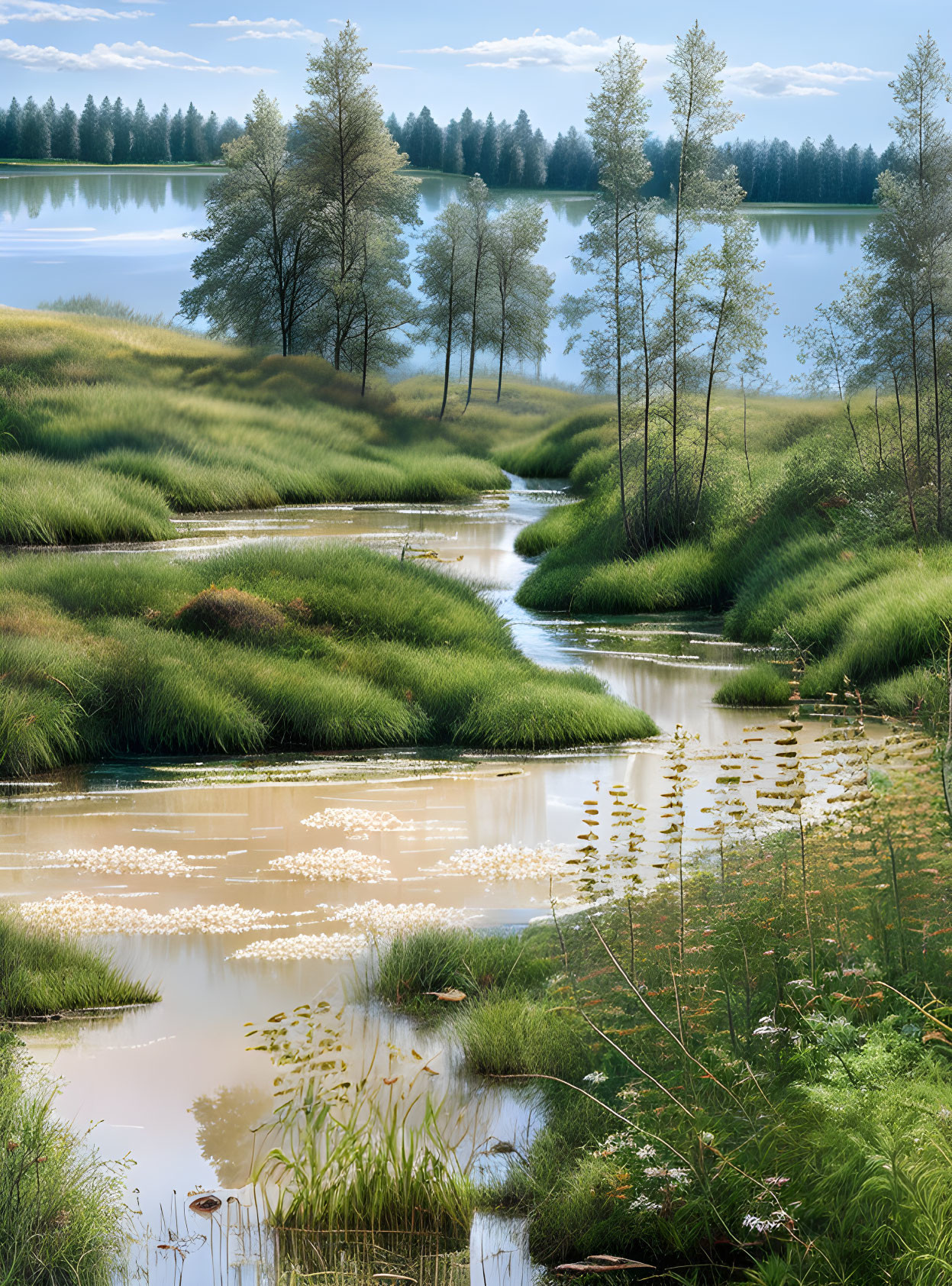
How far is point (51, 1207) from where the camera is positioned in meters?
3.81

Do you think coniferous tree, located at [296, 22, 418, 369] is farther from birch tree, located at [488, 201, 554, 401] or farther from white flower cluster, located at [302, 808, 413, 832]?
white flower cluster, located at [302, 808, 413, 832]

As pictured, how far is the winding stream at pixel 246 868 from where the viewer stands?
4.75 m

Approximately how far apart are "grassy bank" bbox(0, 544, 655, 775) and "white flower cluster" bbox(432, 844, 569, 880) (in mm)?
3587

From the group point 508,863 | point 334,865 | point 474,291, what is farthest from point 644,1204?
point 474,291

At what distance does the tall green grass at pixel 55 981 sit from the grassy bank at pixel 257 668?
5071 mm

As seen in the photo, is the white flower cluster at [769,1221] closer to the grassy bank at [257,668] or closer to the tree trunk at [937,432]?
the grassy bank at [257,668]

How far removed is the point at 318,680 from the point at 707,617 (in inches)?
347

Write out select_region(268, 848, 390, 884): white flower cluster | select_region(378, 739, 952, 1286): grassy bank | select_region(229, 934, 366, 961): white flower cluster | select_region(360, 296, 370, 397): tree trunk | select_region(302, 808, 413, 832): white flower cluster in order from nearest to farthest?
1. select_region(378, 739, 952, 1286): grassy bank
2. select_region(229, 934, 366, 961): white flower cluster
3. select_region(268, 848, 390, 884): white flower cluster
4. select_region(302, 808, 413, 832): white flower cluster
5. select_region(360, 296, 370, 397): tree trunk

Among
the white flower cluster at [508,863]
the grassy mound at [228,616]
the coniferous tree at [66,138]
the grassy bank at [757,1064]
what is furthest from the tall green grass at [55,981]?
the coniferous tree at [66,138]

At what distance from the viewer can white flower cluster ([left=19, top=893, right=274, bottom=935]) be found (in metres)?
6.72

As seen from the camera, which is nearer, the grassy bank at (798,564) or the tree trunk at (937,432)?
the grassy bank at (798,564)

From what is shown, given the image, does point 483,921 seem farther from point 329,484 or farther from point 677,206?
point 329,484

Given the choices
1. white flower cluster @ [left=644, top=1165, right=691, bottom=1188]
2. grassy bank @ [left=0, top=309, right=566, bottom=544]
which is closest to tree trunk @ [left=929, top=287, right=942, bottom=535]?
grassy bank @ [left=0, top=309, right=566, bottom=544]

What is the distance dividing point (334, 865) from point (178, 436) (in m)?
21.6
